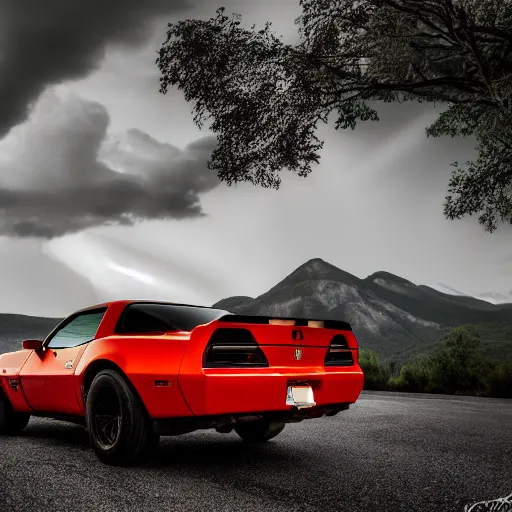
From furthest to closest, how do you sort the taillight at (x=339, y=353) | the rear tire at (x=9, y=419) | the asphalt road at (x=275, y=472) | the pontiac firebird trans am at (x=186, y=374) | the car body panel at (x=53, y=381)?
the rear tire at (x=9, y=419)
the car body panel at (x=53, y=381)
the taillight at (x=339, y=353)
the pontiac firebird trans am at (x=186, y=374)
the asphalt road at (x=275, y=472)

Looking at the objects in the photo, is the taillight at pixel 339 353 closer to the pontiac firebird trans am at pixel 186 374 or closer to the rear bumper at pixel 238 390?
the pontiac firebird trans am at pixel 186 374

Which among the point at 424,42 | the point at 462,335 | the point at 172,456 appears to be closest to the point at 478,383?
the point at 462,335

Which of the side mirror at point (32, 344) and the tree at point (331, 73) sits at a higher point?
the tree at point (331, 73)

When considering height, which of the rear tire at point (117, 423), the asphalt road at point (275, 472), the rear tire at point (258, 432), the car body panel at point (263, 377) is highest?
the car body panel at point (263, 377)

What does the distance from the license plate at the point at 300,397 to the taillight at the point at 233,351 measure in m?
0.30

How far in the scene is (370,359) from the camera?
1983 centimetres

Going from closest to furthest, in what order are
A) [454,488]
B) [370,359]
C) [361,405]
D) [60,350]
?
[454,488] → [60,350] → [361,405] → [370,359]

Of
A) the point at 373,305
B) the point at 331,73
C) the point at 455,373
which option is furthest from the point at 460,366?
the point at 373,305

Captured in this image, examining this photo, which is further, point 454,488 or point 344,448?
point 344,448

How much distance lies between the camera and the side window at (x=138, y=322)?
571 cm

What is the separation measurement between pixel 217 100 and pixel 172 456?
44.8ft

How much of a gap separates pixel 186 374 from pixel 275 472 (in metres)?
1.05

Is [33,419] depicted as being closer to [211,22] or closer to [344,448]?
[344,448]

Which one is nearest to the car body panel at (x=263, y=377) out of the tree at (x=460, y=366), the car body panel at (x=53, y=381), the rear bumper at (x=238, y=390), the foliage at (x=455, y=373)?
the rear bumper at (x=238, y=390)
